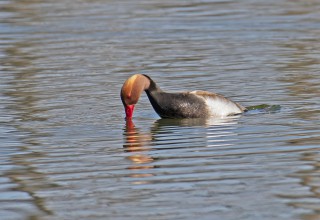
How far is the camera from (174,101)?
1312 cm

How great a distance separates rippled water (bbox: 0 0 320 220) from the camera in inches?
339

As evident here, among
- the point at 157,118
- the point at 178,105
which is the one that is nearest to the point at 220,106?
the point at 178,105

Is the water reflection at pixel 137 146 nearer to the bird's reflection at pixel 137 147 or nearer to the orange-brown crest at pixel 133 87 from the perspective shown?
the bird's reflection at pixel 137 147

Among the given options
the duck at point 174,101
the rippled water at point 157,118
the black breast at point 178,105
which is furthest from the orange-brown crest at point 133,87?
the rippled water at point 157,118

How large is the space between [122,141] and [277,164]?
2.45 meters

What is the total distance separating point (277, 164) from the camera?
32.2 ft

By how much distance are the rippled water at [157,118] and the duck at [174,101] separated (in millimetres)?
159

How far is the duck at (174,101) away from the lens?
1300 centimetres

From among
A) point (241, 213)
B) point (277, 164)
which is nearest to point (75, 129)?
point (277, 164)

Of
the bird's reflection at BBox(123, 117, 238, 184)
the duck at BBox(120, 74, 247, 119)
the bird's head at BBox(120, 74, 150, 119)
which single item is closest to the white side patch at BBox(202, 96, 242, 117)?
the duck at BBox(120, 74, 247, 119)

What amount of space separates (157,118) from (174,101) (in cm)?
53

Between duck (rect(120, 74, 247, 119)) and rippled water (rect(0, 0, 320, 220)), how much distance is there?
159mm

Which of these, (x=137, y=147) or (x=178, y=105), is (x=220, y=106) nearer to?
(x=178, y=105)

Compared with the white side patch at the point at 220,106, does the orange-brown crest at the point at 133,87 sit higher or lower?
higher
